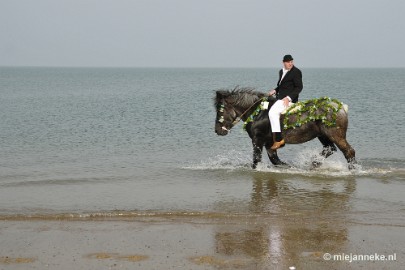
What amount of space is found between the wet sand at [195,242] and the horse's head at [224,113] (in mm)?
4711

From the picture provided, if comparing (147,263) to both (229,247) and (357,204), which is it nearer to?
(229,247)

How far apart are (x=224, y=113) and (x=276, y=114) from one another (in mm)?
1476

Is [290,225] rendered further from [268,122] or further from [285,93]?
[285,93]

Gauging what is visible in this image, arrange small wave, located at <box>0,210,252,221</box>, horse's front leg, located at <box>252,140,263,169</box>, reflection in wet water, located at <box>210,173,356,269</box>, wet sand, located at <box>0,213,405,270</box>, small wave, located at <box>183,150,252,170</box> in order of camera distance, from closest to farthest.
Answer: wet sand, located at <box>0,213,405,270</box> → reflection in wet water, located at <box>210,173,356,269</box> → small wave, located at <box>0,210,252,221</box> → horse's front leg, located at <box>252,140,263,169</box> → small wave, located at <box>183,150,252,170</box>

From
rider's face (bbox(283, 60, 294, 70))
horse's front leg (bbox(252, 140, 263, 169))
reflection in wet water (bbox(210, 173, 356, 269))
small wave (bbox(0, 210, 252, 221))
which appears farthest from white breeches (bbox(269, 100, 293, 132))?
small wave (bbox(0, 210, 252, 221))

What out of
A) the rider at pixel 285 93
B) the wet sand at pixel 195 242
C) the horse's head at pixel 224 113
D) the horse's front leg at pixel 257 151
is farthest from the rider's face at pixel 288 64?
the wet sand at pixel 195 242

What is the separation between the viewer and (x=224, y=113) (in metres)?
14.4

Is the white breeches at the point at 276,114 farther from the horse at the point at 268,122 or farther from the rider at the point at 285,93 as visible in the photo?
the horse at the point at 268,122

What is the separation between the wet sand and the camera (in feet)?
23.7

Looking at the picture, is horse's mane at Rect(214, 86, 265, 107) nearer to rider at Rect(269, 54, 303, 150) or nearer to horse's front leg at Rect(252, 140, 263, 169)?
rider at Rect(269, 54, 303, 150)

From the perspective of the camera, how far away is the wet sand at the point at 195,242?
723cm

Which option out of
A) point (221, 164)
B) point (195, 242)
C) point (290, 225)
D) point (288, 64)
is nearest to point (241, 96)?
point (288, 64)

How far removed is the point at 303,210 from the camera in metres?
10.3

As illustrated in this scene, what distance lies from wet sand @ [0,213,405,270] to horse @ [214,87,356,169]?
4.28 meters
